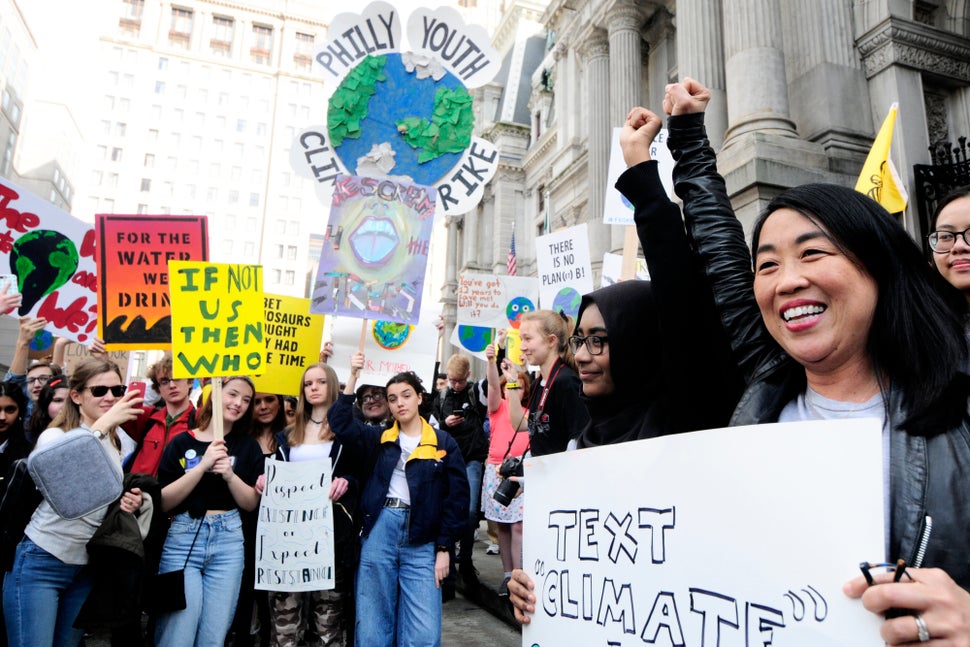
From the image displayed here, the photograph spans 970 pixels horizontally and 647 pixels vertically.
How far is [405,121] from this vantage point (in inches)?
215

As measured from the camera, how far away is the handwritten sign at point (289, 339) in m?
4.98

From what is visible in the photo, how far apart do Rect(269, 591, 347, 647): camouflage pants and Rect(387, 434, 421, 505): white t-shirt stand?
0.82 meters

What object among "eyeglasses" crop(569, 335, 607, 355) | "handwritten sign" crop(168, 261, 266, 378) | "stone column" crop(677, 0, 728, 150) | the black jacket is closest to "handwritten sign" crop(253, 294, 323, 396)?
"handwritten sign" crop(168, 261, 266, 378)

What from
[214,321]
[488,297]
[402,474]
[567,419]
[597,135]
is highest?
[597,135]

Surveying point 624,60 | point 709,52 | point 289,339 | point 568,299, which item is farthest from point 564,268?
point 624,60

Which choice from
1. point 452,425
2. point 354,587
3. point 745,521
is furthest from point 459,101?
point 745,521

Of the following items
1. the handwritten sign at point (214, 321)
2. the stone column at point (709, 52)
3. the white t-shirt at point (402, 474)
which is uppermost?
the stone column at point (709, 52)

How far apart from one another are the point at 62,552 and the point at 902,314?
3738mm

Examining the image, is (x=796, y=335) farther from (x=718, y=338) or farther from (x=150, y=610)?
(x=150, y=610)

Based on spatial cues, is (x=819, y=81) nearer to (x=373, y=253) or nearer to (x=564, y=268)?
(x=564, y=268)

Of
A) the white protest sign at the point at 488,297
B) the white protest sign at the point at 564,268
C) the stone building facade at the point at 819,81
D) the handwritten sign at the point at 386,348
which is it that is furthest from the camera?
the stone building facade at the point at 819,81

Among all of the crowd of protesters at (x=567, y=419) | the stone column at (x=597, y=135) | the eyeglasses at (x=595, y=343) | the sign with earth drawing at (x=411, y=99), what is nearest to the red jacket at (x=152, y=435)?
the crowd of protesters at (x=567, y=419)

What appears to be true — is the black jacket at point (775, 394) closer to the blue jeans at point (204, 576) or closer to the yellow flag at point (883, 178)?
the blue jeans at point (204, 576)

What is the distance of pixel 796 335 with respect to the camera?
1.36 m
